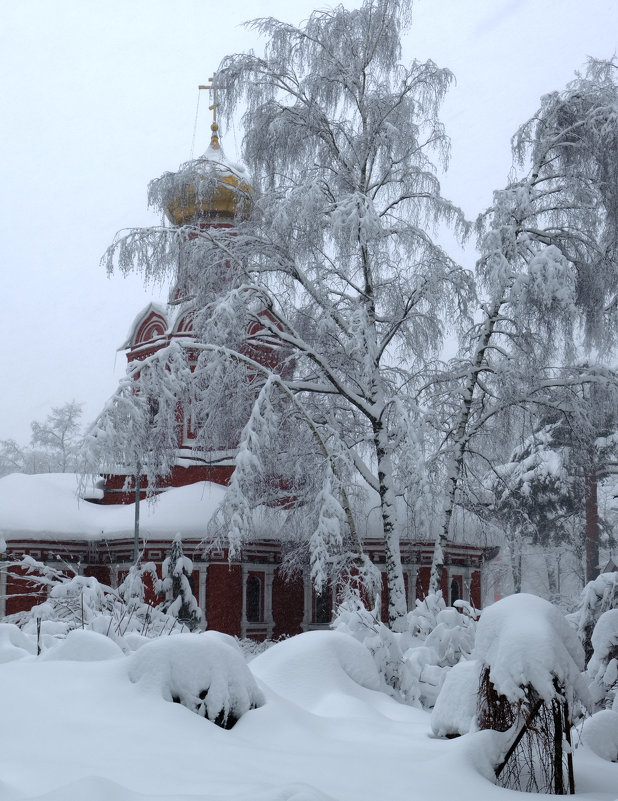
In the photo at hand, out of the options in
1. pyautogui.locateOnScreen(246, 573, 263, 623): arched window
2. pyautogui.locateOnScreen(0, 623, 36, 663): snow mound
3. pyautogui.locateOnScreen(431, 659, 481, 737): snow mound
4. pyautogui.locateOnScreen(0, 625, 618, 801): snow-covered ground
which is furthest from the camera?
pyautogui.locateOnScreen(246, 573, 263, 623): arched window

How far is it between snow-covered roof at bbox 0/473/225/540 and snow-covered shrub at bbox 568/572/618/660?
1421 cm

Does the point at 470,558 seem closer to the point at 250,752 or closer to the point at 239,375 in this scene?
the point at 239,375

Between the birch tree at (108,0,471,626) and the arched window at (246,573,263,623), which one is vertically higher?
the birch tree at (108,0,471,626)

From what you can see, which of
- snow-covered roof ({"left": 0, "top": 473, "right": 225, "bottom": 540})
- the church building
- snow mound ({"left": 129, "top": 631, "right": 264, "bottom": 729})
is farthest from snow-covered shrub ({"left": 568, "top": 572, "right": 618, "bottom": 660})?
snow-covered roof ({"left": 0, "top": 473, "right": 225, "bottom": 540})

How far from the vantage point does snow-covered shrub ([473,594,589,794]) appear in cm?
555

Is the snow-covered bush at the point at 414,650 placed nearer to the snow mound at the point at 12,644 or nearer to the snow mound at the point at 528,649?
the snow mound at the point at 12,644

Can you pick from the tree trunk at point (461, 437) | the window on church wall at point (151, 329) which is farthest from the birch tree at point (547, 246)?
the window on church wall at point (151, 329)

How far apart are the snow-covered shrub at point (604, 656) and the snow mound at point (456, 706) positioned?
3.08 feet

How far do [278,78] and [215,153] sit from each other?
11.4 m

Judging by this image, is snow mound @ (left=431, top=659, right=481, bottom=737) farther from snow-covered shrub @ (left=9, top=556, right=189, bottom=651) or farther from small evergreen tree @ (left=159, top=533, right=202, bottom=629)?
small evergreen tree @ (left=159, top=533, right=202, bottom=629)

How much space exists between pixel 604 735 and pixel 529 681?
5.52ft

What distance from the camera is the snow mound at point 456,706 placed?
22.8 feet

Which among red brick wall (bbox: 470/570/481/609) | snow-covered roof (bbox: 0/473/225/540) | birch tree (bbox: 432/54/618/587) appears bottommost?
red brick wall (bbox: 470/570/481/609)

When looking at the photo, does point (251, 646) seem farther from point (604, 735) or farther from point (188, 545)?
point (604, 735)
